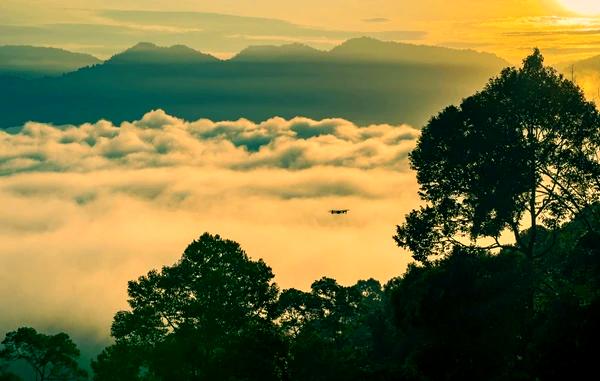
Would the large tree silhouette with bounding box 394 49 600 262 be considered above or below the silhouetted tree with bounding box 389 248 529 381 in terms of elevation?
above

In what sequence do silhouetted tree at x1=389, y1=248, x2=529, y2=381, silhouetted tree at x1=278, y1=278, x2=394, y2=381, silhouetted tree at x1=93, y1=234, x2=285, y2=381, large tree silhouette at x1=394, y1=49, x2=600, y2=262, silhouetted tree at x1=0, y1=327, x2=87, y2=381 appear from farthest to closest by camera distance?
silhouetted tree at x1=0, y1=327, x2=87, y2=381 < silhouetted tree at x1=93, y1=234, x2=285, y2=381 < large tree silhouette at x1=394, y1=49, x2=600, y2=262 < silhouetted tree at x1=278, y1=278, x2=394, y2=381 < silhouetted tree at x1=389, y1=248, x2=529, y2=381

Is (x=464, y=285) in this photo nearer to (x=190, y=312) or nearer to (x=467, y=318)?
(x=467, y=318)

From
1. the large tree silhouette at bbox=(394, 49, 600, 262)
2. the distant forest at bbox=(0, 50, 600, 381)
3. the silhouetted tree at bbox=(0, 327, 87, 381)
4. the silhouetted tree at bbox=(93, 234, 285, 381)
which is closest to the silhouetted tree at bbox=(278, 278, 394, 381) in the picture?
the distant forest at bbox=(0, 50, 600, 381)

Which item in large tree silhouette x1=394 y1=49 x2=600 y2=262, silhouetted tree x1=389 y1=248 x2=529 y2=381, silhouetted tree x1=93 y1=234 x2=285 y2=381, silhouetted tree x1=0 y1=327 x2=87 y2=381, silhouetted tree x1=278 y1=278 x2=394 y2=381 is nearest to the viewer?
silhouetted tree x1=389 y1=248 x2=529 y2=381

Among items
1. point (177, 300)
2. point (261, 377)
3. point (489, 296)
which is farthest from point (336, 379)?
point (177, 300)

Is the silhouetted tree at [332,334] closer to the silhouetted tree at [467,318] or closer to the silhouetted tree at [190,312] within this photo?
the silhouetted tree at [467,318]

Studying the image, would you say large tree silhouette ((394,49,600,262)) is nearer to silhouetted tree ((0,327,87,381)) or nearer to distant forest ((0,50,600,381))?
distant forest ((0,50,600,381))

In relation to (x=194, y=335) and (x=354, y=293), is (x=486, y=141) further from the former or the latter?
(x=354, y=293)
